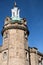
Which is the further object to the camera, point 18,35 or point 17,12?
point 17,12

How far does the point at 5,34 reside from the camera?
4888cm

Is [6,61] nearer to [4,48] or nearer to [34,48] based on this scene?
[4,48]

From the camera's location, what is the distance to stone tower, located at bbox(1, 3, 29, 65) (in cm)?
4534

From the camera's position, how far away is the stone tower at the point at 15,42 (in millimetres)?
45344

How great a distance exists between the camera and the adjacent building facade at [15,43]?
45.4 meters

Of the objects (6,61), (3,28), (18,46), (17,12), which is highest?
(17,12)

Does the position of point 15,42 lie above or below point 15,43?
above

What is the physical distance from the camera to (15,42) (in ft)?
152

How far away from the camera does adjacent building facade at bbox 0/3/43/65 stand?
45.4 metres

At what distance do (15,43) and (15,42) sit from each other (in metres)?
0.21

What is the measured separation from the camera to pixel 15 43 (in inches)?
1822

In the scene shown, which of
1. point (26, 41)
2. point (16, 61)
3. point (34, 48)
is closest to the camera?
point (16, 61)

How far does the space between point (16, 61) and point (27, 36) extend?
284 inches

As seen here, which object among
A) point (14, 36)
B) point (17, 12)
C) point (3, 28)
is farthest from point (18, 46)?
point (17, 12)
